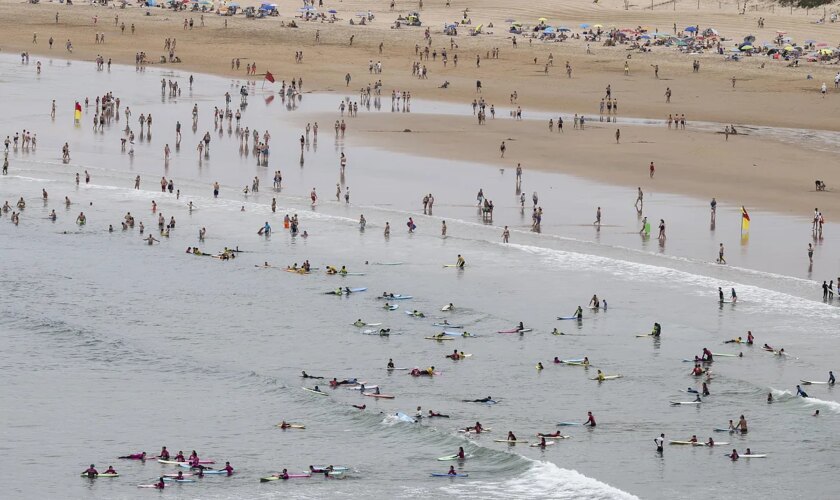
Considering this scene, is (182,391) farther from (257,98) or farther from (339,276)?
(257,98)

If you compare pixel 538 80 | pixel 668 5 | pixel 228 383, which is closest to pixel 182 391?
pixel 228 383

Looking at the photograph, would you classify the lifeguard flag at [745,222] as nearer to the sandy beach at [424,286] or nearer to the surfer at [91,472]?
the sandy beach at [424,286]

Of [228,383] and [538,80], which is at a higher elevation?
[538,80]

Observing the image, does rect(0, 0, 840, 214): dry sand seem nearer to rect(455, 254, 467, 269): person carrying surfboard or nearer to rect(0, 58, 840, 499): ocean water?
rect(0, 58, 840, 499): ocean water

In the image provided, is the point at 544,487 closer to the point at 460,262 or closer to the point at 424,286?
the point at 424,286

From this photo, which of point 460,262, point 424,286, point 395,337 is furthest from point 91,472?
point 460,262
